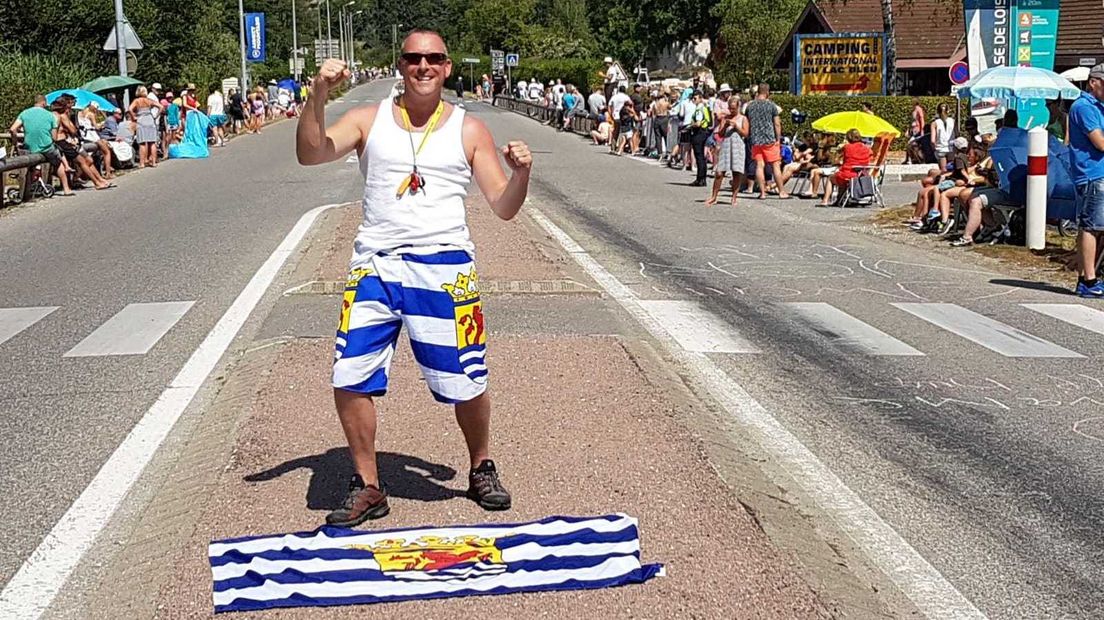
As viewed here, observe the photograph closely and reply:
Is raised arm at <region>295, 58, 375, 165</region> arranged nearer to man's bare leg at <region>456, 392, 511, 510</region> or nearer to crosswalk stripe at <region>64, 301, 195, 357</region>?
man's bare leg at <region>456, 392, 511, 510</region>

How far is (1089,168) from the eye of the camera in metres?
11.2

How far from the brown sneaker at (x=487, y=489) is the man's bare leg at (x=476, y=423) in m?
0.04

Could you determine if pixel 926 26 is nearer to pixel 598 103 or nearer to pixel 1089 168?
pixel 598 103

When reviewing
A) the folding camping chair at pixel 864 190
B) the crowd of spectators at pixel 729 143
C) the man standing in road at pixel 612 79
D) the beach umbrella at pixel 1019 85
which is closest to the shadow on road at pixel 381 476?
the crowd of spectators at pixel 729 143

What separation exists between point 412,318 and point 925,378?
4.46 meters

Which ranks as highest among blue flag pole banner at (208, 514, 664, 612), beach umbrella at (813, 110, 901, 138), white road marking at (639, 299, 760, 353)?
beach umbrella at (813, 110, 901, 138)

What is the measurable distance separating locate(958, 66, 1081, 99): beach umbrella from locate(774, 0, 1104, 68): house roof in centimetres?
1583

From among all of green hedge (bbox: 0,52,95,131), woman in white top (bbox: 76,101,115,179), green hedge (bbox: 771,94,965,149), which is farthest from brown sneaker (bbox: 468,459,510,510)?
green hedge (bbox: 0,52,95,131)

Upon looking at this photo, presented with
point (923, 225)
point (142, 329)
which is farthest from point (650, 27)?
point (142, 329)

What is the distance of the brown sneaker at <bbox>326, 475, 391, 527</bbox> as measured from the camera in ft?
16.6

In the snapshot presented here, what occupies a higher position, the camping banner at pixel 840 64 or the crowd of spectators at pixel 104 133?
the camping banner at pixel 840 64

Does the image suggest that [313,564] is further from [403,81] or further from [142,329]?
[142,329]

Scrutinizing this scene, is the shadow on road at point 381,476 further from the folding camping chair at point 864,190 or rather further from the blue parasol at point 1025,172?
the folding camping chair at point 864,190

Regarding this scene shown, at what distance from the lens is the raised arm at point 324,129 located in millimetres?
4957
